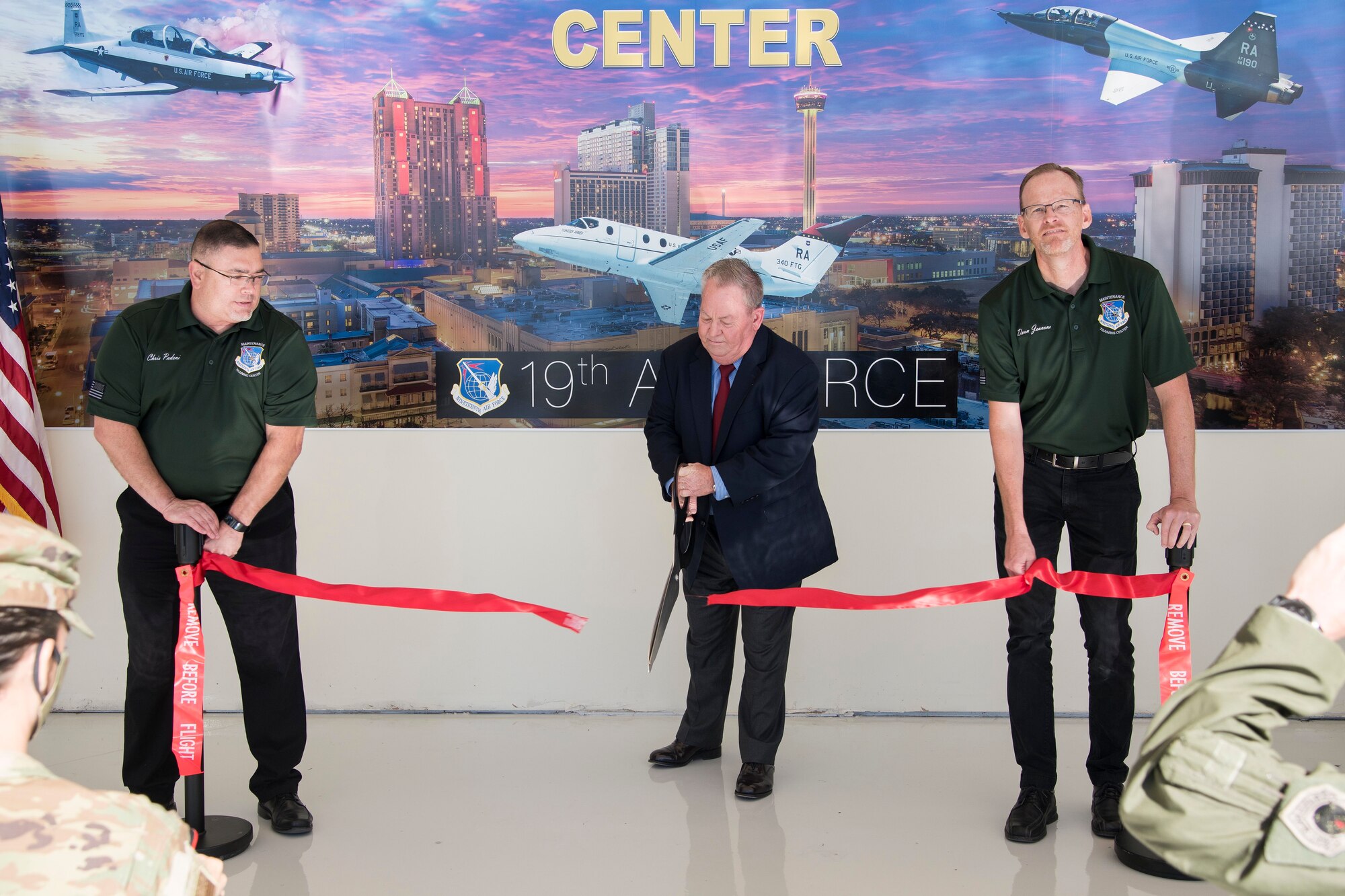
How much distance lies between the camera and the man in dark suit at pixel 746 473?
310cm

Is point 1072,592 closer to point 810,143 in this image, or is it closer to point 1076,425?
point 1076,425

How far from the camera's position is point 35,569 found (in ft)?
3.62

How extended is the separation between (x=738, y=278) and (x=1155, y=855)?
186cm

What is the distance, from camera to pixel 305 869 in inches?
112

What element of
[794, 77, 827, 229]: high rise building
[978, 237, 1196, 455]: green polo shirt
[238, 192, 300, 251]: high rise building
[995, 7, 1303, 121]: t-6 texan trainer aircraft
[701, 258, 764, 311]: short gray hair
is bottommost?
[978, 237, 1196, 455]: green polo shirt

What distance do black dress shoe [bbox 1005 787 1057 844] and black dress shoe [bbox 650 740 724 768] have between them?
3.34 feet

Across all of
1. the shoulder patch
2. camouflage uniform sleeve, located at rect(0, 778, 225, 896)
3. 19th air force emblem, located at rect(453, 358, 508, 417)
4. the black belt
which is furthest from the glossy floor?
the shoulder patch

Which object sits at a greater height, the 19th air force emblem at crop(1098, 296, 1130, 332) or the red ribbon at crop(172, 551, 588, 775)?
the 19th air force emblem at crop(1098, 296, 1130, 332)

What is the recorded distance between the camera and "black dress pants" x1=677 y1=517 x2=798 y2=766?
3.30 metres

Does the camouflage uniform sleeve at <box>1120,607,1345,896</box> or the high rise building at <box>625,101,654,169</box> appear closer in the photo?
the camouflage uniform sleeve at <box>1120,607,1345,896</box>

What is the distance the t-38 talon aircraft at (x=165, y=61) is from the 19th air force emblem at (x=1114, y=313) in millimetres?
3019

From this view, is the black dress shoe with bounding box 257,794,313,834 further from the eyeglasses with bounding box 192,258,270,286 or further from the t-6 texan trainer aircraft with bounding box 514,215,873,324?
the t-6 texan trainer aircraft with bounding box 514,215,873,324

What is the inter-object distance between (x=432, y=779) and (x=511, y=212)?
2107 millimetres

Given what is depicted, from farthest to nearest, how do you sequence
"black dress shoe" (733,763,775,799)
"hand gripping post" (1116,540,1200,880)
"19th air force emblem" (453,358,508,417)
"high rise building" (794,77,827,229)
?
"19th air force emblem" (453,358,508,417), "high rise building" (794,77,827,229), "black dress shoe" (733,763,775,799), "hand gripping post" (1116,540,1200,880)
